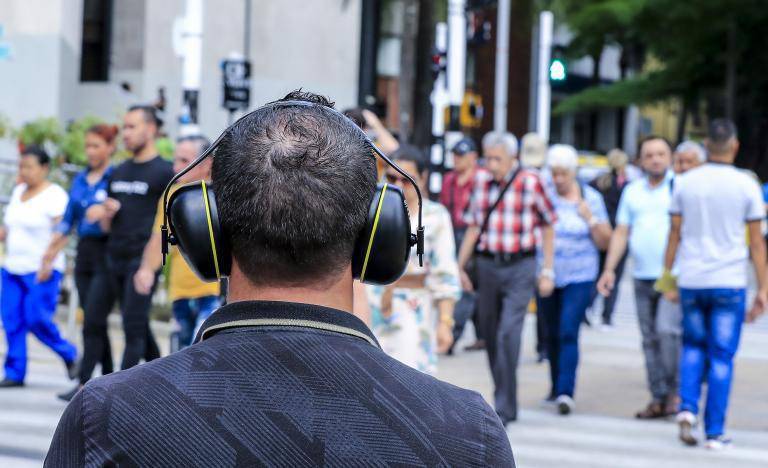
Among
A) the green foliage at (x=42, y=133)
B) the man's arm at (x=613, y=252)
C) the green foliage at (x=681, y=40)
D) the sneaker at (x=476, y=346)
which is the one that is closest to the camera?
the man's arm at (x=613, y=252)

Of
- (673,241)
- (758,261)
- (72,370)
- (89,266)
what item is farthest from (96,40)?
(758,261)

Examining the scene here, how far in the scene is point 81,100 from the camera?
29422 mm

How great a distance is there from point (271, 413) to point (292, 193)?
0.95 ft

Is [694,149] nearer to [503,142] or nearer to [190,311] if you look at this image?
[503,142]

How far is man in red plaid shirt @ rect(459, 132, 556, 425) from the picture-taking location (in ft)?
28.0

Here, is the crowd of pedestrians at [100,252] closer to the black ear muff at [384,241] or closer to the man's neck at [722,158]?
the man's neck at [722,158]

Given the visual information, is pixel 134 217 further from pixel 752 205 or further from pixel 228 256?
pixel 228 256

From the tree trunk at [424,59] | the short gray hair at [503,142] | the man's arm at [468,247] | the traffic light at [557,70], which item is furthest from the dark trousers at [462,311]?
the tree trunk at [424,59]

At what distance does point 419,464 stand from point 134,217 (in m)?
6.95

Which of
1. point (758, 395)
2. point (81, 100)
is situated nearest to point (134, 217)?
point (758, 395)

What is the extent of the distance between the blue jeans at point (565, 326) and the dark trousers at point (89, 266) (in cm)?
300

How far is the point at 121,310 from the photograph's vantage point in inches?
336

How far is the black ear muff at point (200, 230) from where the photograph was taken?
6.30 feet

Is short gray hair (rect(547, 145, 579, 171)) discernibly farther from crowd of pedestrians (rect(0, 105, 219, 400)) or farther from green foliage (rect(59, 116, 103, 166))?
green foliage (rect(59, 116, 103, 166))
